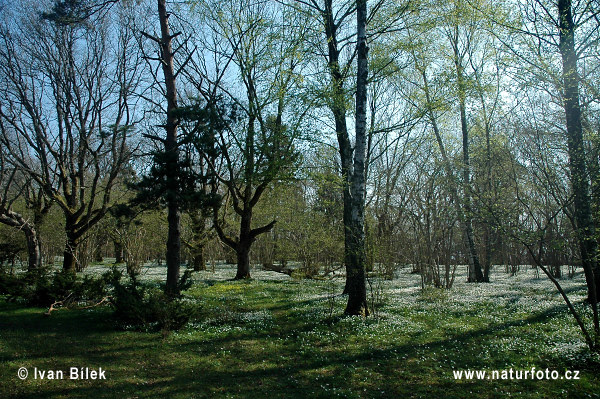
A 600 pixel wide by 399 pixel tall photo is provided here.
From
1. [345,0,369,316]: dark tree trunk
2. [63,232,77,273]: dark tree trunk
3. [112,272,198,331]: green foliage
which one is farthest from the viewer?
[63,232,77,273]: dark tree trunk

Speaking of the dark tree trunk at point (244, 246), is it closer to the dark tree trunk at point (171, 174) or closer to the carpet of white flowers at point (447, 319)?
the carpet of white flowers at point (447, 319)

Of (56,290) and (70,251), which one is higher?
(70,251)

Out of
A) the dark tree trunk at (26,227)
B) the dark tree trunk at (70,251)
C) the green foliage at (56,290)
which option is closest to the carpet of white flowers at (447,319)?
the green foliage at (56,290)

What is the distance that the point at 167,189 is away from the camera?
10.9 meters

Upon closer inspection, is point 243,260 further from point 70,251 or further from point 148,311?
point 148,311

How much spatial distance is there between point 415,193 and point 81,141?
18.0 metres

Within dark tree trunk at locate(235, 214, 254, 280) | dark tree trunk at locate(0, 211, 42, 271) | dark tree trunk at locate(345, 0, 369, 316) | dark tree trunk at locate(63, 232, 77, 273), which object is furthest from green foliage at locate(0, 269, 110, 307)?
dark tree trunk at locate(235, 214, 254, 280)

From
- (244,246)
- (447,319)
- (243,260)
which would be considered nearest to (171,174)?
(447,319)

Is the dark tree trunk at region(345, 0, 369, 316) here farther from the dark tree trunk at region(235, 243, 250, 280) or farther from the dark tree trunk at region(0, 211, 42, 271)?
the dark tree trunk at region(0, 211, 42, 271)

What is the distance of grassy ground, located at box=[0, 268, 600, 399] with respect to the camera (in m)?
5.91

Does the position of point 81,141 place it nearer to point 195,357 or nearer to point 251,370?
point 195,357

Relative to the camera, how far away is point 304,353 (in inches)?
313

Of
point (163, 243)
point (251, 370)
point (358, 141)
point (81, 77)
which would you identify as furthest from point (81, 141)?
point (251, 370)

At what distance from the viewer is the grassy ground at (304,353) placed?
5.91 metres
